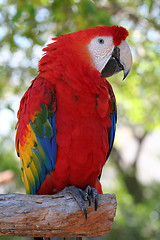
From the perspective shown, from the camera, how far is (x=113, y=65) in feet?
5.05

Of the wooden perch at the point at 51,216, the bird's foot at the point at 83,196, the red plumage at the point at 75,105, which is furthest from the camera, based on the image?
the red plumage at the point at 75,105

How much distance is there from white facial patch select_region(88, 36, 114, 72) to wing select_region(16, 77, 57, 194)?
0.29 metres

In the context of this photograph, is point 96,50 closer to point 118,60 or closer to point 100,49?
point 100,49

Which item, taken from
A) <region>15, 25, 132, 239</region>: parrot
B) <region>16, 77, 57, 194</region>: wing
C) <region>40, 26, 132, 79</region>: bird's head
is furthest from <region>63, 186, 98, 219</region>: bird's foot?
<region>40, 26, 132, 79</region>: bird's head

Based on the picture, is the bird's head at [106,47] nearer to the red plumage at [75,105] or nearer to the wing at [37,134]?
the red plumage at [75,105]

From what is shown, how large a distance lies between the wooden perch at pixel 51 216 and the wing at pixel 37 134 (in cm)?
27

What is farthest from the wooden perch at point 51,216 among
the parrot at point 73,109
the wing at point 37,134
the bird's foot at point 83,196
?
the wing at point 37,134

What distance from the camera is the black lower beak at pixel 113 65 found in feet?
5.02

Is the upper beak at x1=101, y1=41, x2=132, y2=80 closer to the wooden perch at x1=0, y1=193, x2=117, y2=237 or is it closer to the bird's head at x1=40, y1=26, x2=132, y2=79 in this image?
the bird's head at x1=40, y1=26, x2=132, y2=79

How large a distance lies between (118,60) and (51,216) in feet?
2.90

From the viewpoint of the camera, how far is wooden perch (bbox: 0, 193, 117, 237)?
3.92 feet

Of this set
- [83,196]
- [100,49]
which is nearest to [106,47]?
[100,49]

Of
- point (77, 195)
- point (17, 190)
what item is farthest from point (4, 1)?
point (17, 190)

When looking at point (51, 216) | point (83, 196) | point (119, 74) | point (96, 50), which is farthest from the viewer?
point (119, 74)
